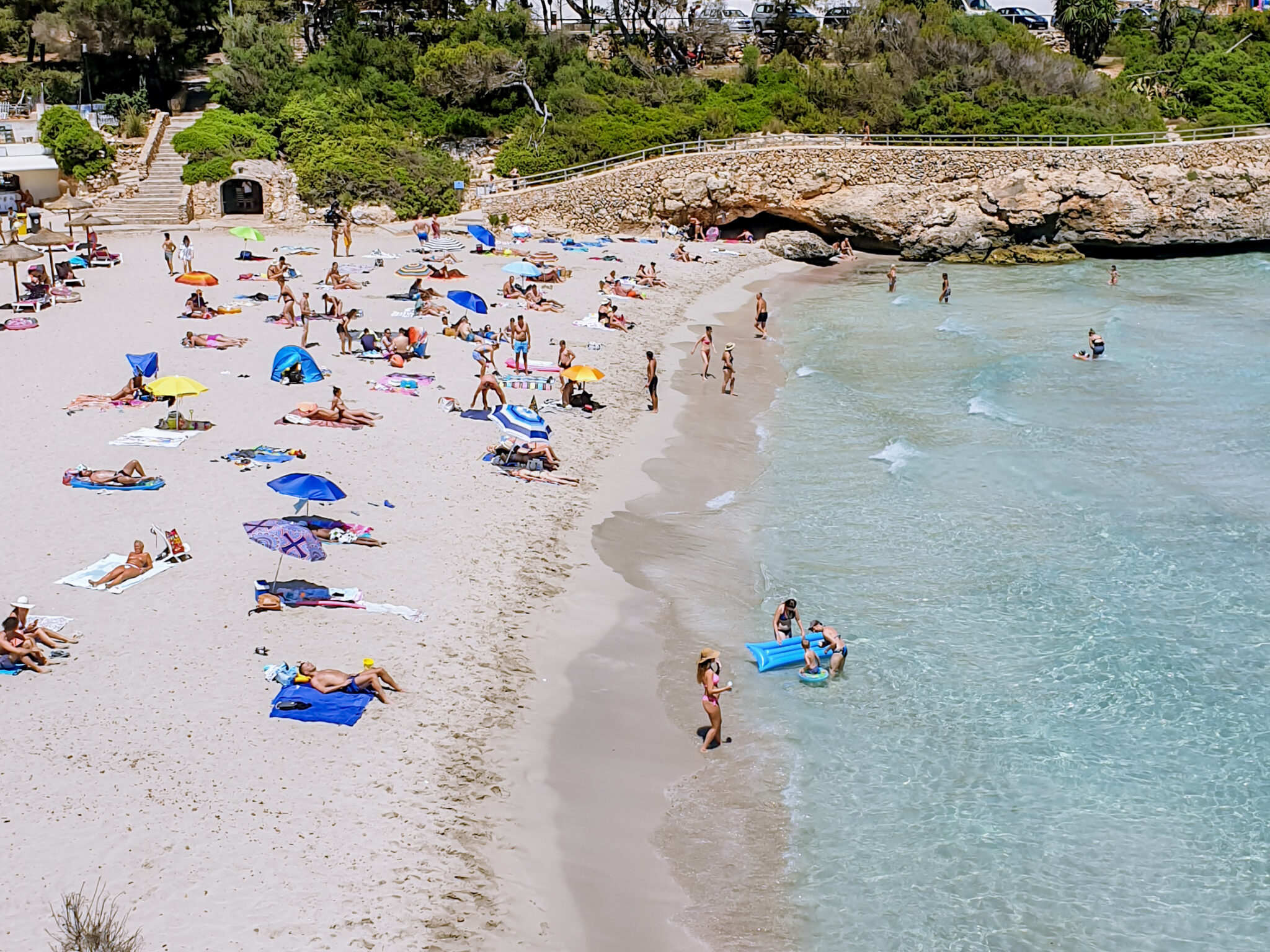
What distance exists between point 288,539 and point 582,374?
28.7 ft

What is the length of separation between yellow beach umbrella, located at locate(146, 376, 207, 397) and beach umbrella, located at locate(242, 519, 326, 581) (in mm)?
5056

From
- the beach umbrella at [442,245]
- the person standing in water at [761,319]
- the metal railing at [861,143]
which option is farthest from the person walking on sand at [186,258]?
the person standing in water at [761,319]

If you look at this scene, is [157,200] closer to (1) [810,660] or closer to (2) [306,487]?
(2) [306,487]

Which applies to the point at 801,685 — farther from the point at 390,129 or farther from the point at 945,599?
the point at 390,129

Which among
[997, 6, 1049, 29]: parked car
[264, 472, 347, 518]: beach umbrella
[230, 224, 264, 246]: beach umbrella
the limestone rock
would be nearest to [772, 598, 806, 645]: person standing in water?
[264, 472, 347, 518]: beach umbrella

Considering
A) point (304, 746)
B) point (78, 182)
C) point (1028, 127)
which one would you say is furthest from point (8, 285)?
point (1028, 127)

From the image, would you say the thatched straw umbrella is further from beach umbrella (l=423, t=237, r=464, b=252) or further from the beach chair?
the beach chair

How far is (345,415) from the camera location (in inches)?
714

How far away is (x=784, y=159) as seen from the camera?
40.5 metres

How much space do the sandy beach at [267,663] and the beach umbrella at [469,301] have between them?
4120mm

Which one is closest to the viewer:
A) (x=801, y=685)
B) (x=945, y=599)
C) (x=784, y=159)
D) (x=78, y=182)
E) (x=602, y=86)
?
(x=801, y=685)

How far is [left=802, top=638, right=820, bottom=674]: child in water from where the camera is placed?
40.4ft

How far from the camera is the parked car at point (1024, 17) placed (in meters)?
58.2

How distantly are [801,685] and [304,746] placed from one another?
521 cm
